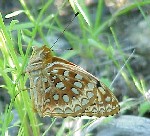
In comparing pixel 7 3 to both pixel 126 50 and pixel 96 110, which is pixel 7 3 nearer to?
pixel 126 50

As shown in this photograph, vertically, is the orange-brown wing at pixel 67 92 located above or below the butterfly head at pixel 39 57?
below

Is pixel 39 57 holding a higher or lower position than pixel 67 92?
higher

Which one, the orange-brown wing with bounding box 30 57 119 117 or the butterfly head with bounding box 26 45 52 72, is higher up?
the butterfly head with bounding box 26 45 52 72

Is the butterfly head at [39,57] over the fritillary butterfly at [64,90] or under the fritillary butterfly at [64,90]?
over

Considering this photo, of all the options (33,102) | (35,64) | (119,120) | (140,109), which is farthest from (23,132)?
(140,109)

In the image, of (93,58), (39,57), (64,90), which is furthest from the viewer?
(93,58)

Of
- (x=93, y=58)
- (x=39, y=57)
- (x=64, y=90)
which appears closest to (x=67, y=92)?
(x=64, y=90)

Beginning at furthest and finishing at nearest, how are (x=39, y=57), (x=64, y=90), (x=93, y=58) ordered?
(x=93, y=58)
(x=64, y=90)
(x=39, y=57)

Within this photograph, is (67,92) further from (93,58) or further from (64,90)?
(93,58)
